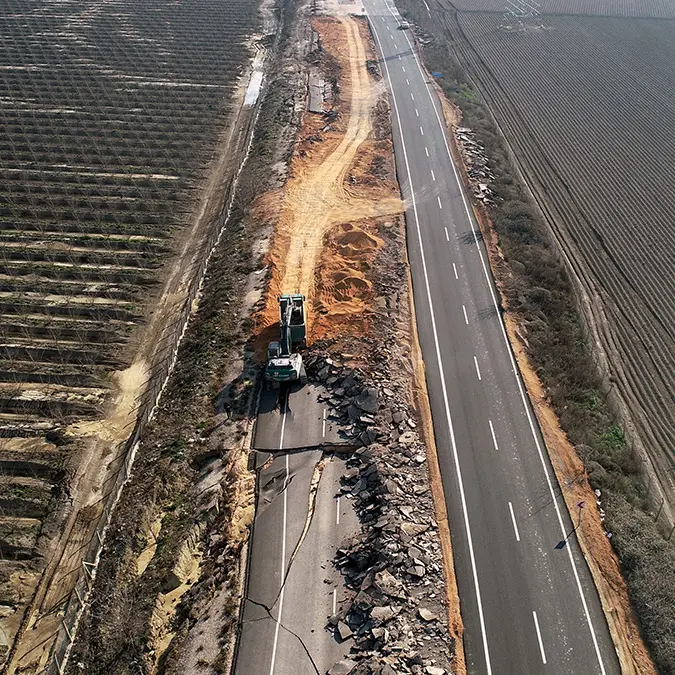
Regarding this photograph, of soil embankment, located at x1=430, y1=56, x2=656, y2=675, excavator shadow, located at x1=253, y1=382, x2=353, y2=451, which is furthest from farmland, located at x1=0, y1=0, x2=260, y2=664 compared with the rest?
soil embankment, located at x1=430, y1=56, x2=656, y2=675

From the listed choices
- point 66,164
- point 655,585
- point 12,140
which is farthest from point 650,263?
point 12,140

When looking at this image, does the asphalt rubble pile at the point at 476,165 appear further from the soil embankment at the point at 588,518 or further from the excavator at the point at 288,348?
the excavator at the point at 288,348

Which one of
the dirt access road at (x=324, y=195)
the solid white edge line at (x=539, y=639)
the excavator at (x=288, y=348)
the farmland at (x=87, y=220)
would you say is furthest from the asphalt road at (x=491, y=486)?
the farmland at (x=87, y=220)

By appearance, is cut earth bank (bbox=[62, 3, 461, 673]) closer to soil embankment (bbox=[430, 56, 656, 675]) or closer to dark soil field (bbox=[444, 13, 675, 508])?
soil embankment (bbox=[430, 56, 656, 675])

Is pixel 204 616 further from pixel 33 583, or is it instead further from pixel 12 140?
pixel 12 140

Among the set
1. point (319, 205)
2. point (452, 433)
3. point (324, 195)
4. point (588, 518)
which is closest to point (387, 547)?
point (452, 433)

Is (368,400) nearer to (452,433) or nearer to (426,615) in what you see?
(452,433)
